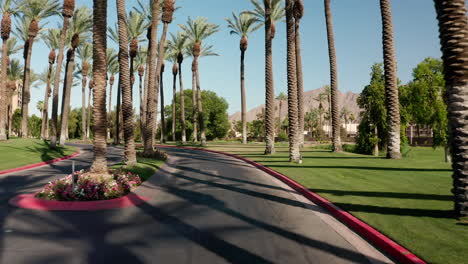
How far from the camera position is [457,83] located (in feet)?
23.3

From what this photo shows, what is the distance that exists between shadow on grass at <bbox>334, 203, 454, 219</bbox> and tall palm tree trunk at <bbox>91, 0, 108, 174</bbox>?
27.2 ft

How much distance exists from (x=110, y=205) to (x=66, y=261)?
13.8 feet

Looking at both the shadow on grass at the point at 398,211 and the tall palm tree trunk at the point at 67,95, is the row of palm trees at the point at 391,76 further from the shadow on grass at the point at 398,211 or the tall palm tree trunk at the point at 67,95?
the tall palm tree trunk at the point at 67,95

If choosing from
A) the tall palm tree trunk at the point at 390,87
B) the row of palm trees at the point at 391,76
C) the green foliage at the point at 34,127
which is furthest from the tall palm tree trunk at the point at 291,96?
the green foliage at the point at 34,127

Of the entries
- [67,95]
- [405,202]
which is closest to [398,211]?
[405,202]

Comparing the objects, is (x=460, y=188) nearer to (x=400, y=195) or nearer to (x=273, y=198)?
(x=400, y=195)

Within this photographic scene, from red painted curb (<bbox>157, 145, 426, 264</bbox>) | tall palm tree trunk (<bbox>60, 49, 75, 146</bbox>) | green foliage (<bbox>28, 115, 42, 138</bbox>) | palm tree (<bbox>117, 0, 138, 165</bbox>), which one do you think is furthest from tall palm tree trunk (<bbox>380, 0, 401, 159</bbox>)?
green foliage (<bbox>28, 115, 42, 138</bbox>)

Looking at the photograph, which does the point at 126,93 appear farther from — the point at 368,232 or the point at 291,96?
the point at 368,232

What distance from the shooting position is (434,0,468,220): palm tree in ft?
22.7

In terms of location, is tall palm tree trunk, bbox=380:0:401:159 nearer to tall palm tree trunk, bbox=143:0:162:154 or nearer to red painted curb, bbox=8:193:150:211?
tall palm tree trunk, bbox=143:0:162:154

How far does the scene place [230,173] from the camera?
16.0m

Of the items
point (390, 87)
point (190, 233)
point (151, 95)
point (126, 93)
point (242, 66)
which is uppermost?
point (242, 66)

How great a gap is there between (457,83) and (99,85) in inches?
428

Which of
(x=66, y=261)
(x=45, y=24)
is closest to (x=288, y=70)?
(x=66, y=261)
